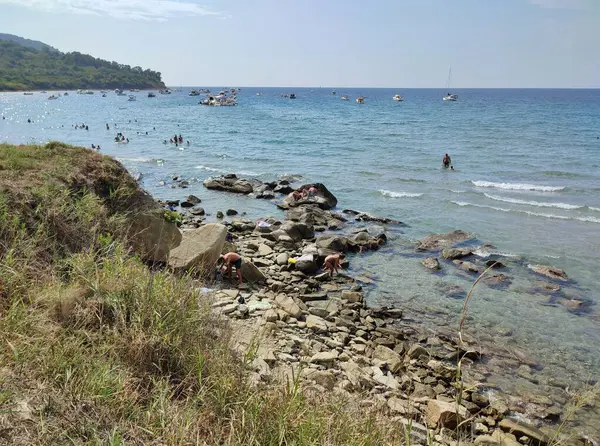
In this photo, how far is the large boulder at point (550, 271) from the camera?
1300 cm

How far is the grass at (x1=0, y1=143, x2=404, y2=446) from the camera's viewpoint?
3375 mm

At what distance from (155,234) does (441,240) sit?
10562 mm

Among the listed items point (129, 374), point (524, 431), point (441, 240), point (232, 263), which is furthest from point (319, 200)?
point (129, 374)

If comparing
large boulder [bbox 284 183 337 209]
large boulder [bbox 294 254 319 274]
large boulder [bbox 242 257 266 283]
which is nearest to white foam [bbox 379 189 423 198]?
large boulder [bbox 284 183 337 209]

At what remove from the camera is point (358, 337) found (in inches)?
368

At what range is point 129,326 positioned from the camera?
182 inches

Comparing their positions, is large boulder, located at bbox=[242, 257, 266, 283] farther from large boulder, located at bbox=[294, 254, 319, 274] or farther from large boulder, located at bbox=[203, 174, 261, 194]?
large boulder, located at bbox=[203, 174, 261, 194]

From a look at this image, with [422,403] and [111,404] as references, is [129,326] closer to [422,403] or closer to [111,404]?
[111,404]

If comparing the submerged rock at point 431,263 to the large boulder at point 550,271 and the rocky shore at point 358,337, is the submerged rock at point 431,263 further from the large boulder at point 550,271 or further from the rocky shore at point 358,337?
the large boulder at point 550,271

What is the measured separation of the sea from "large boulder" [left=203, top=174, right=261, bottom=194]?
71 cm

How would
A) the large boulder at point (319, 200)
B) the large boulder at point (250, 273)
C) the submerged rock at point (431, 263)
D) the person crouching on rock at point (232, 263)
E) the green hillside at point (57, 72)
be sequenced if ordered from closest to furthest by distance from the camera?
the person crouching on rock at point (232, 263)
the large boulder at point (250, 273)
the submerged rock at point (431, 263)
the large boulder at point (319, 200)
the green hillside at point (57, 72)

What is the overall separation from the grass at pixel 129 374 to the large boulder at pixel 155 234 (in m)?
3.54

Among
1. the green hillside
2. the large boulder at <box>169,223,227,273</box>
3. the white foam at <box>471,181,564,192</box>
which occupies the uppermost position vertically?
the green hillside

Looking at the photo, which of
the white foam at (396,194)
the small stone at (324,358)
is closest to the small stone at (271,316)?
the small stone at (324,358)
